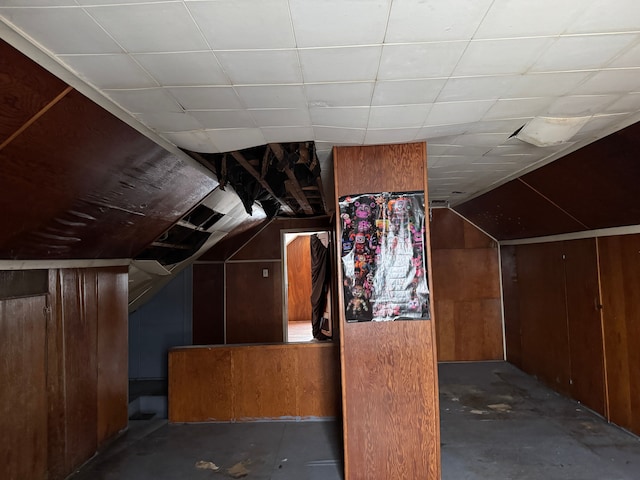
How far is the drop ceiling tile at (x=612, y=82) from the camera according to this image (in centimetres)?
177

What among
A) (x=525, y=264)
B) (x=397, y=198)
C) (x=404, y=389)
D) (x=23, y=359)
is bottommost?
(x=404, y=389)

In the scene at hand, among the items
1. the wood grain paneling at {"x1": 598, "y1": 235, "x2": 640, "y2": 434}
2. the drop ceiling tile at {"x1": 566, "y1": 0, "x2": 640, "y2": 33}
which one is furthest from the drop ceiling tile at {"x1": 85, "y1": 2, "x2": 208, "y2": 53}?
the wood grain paneling at {"x1": 598, "y1": 235, "x2": 640, "y2": 434}

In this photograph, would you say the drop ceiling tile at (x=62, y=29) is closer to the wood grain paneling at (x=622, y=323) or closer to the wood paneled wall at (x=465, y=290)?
the wood grain paneling at (x=622, y=323)

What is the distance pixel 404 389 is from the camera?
101 inches

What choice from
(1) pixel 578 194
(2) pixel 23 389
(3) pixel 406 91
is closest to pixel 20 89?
(3) pixel 406 91

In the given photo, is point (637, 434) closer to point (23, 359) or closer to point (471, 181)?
point (471, 181)

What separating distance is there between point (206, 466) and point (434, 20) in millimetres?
3104

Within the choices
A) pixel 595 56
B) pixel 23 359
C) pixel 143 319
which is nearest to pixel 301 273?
pixel 143 319

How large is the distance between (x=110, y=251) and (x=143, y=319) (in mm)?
2687

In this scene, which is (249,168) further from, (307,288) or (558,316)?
(307,288)

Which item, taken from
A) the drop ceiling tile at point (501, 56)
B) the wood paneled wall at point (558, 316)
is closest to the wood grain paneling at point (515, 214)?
the wood paneled wall at point (558, 316)

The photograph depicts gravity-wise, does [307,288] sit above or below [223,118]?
below

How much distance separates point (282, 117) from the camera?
215 cm

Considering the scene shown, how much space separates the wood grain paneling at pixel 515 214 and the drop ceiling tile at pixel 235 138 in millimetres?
2631
